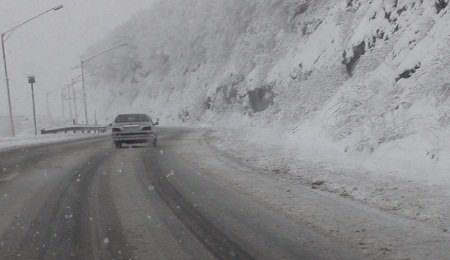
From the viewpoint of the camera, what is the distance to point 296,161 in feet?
34.7

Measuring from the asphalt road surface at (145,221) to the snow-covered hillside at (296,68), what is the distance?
4.49 m

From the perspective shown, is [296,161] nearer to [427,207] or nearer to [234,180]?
[234,180]

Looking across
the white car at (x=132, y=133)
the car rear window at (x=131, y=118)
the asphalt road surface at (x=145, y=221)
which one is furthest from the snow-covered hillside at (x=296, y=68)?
the car rear window at (x=131, y=118)

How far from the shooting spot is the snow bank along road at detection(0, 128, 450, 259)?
14.1 ft

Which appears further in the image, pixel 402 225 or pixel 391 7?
pixel 391 7

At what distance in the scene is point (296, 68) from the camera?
27.5 metres

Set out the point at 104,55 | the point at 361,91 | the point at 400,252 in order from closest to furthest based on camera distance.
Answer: the point at 400,252 → the point at 361,91 → the point at 104,55

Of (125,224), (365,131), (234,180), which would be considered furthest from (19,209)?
(365,131)

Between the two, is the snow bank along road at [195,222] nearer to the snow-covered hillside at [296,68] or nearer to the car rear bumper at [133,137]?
the snow-covered hillside at [296,68]

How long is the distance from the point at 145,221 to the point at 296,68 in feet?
76.4

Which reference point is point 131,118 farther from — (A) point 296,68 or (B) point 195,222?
(B) point 195,222

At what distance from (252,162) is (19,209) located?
6.18 metres

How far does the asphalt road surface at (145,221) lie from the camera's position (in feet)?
14.2

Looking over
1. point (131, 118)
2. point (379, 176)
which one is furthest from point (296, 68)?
point (379, 176)
